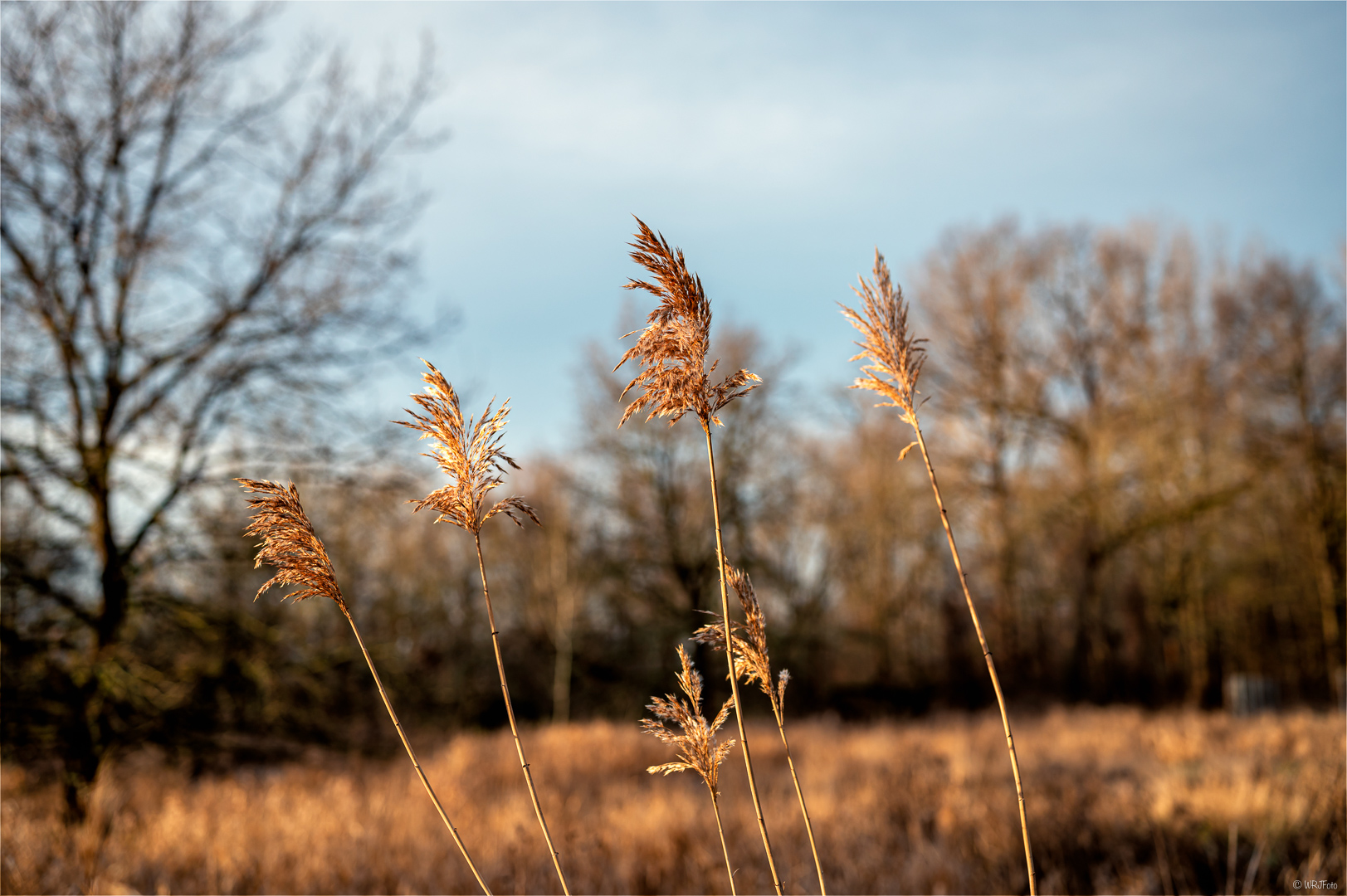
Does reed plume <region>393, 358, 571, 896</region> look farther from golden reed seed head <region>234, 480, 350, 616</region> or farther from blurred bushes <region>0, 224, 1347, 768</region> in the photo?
blurred bushes <region>0, 224, 1347, 768</region>

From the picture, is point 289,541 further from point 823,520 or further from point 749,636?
point 823,520

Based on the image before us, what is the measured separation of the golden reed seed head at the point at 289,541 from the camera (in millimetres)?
1735

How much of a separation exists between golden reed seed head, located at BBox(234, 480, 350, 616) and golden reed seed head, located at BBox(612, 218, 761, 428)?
733 mm

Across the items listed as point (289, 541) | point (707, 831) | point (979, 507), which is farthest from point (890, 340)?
point (979, 507)

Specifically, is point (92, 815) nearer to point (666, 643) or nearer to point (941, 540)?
point (666, 643)

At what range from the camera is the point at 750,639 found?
1.82 meters

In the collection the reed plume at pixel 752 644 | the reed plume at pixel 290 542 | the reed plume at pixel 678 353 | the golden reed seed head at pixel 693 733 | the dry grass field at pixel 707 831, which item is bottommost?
the dry grass field at pixel 707 831

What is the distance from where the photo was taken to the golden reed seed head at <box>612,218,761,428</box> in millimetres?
1632

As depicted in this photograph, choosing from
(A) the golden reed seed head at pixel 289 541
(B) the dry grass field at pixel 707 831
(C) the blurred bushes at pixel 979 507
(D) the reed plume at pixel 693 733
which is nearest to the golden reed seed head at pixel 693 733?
(D) the reed plume at pixel 693 733

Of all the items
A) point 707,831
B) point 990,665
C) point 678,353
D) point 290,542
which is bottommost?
point 707,831

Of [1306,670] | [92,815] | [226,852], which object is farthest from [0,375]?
[1306,670]

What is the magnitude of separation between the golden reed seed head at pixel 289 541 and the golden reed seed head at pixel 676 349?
73cm

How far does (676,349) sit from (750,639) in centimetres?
65

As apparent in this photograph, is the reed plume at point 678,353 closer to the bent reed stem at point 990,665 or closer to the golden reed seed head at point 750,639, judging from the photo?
the golden reed seed head at point 750,639
